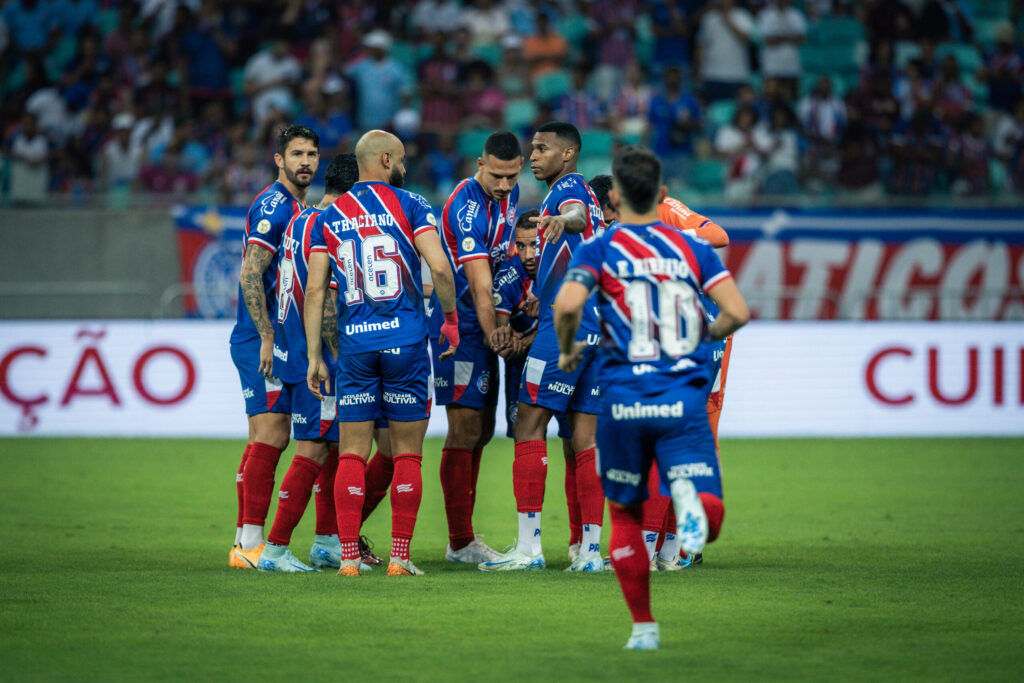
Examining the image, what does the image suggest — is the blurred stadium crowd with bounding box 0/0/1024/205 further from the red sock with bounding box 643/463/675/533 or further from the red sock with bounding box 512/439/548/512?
the red sock with bounding box 643/463/675/533

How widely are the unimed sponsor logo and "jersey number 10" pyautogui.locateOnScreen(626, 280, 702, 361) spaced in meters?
0.19

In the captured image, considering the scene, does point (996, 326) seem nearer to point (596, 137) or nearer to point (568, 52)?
point (596, 137)

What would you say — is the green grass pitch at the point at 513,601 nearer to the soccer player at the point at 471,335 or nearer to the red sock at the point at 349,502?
the red sock at the point at 349,502

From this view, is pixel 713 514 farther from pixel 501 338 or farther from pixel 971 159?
pixel 971 159

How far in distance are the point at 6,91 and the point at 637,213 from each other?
16.4 metres

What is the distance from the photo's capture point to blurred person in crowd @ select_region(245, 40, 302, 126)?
19.0 m

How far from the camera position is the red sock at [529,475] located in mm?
7312

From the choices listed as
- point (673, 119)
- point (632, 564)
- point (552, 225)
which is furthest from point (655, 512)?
point (673, 119)

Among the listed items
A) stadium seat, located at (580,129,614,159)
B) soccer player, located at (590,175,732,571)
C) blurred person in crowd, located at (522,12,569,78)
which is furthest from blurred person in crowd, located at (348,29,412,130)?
soccer player, located at (590,175,732,571)

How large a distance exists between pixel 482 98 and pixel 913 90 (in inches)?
248

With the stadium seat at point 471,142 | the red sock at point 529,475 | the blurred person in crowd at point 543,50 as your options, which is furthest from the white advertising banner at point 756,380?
the red sock at point 529,475

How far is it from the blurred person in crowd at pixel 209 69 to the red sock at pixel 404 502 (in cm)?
1302

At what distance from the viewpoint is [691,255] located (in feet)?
17.1

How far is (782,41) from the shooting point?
19.7 meters
